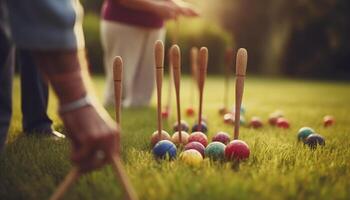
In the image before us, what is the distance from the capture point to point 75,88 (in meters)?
1.85

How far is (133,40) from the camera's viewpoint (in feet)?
20.7

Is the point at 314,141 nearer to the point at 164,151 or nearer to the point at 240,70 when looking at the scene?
the point at 240,70

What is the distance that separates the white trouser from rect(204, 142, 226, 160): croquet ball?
11.0 ft

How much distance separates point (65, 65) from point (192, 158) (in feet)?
4.09

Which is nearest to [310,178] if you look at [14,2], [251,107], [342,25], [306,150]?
[306,150]

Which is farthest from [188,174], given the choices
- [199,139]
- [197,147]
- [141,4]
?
[141,4]

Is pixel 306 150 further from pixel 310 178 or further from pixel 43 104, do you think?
pixel 43 104

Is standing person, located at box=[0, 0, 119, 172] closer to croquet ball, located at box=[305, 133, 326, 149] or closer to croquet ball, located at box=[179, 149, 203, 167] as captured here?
croquet ball, located at box=[179, 149, 203, 167]

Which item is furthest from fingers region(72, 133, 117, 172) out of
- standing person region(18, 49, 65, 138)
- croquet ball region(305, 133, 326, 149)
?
croquet ball region(305, 133, 326, 149)

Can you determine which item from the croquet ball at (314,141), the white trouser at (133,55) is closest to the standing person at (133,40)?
the white trouser at (133,55)

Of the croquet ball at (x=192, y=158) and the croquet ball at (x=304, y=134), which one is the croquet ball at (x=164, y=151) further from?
the croquet ball at (x=304, y=134)

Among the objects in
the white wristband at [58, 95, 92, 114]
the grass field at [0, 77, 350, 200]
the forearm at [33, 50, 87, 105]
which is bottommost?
the grass field at [0, 77, 350, 200]

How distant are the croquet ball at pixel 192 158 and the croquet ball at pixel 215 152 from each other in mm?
163

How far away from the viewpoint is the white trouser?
6.25m
